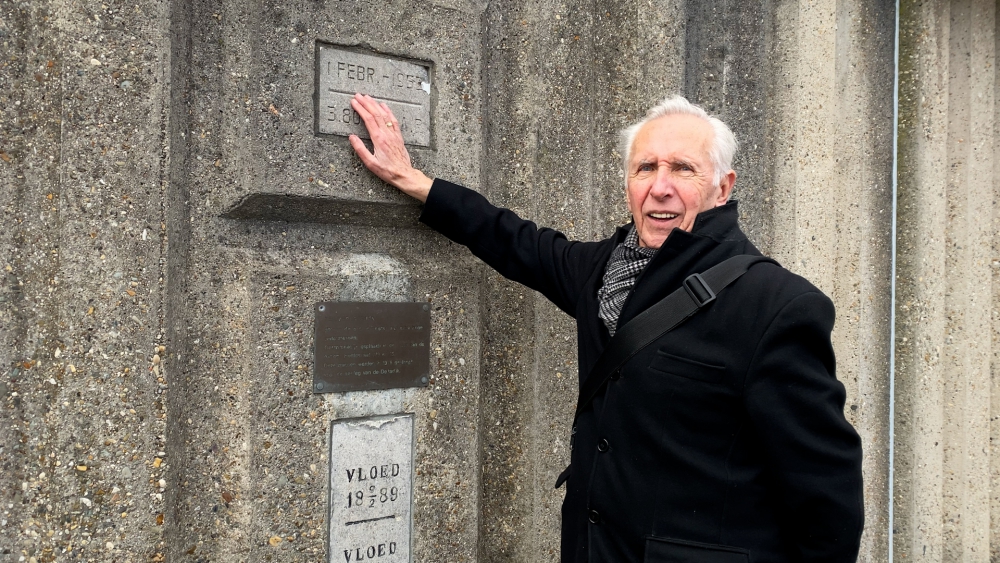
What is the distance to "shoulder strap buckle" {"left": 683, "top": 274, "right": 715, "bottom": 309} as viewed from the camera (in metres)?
1.89

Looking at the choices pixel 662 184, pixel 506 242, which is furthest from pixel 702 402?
pixel 506 242

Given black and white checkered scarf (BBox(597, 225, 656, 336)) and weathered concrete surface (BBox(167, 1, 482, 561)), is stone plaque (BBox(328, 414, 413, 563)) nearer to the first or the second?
weathered concrete surface (BBox(167, 1, 482, 561))

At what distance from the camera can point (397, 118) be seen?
2.52 meters

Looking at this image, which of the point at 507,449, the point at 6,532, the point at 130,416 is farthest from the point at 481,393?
the point at 6,532

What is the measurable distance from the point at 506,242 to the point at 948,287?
2.23 m

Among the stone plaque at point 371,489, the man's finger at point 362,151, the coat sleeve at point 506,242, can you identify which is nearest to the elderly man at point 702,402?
the coat sleeve at point 506,242

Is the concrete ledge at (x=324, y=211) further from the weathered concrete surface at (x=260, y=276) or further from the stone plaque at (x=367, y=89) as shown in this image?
the stone plaque at (x=367, y=89)

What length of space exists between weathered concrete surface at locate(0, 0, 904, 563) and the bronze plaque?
0.14 ft

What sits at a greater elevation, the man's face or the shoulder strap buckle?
the man's face

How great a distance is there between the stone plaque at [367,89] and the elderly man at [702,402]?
80 centimetres

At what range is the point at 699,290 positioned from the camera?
1902 millimetres

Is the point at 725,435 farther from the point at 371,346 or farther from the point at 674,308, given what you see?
A: the point at 371,346

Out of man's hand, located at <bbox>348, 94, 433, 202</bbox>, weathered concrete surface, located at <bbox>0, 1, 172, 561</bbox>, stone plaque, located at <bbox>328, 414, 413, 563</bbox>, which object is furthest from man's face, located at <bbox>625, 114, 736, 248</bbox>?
weathered concrete surface, located at <bbox>0, 1, 172, 561</bbox>

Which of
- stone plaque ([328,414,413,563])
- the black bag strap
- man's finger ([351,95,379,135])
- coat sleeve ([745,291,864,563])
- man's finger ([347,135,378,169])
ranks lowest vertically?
stone plaque ([328,414,413,563])
